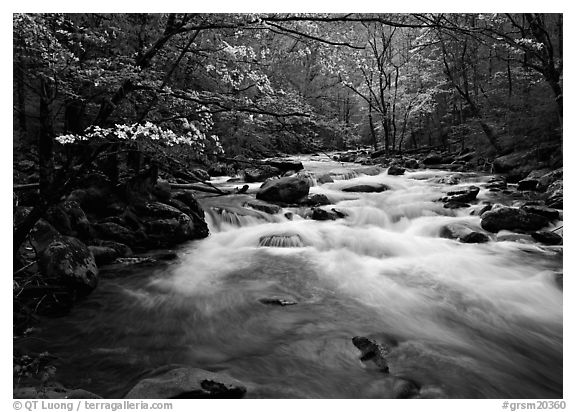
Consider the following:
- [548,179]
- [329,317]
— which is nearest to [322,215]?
[329,317]

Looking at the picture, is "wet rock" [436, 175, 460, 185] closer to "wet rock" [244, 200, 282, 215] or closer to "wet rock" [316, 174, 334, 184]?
"wet rock" [316, 174, 334, 184]

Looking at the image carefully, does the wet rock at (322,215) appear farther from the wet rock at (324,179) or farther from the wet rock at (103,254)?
the wet rock at (103,254)

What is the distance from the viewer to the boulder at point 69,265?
441 cm

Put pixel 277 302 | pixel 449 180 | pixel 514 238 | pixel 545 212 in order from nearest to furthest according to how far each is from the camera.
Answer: pixel 277 302 → pixel 514 238 → pixel 545 212 → pixel 449 180

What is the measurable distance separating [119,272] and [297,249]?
11.6ft

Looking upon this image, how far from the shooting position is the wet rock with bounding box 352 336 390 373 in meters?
3.51

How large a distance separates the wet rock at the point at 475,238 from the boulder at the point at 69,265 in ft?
23.8

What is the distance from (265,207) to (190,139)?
23.4 ft

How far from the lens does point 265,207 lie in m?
9.94

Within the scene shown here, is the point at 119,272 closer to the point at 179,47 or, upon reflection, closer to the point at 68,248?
the point at 68,248

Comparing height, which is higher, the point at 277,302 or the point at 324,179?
the point at 324,179

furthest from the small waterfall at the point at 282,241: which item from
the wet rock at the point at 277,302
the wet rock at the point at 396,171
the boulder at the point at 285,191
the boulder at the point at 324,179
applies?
the wet rock at the point at 396,171

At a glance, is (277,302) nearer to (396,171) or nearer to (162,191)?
(162,191)
